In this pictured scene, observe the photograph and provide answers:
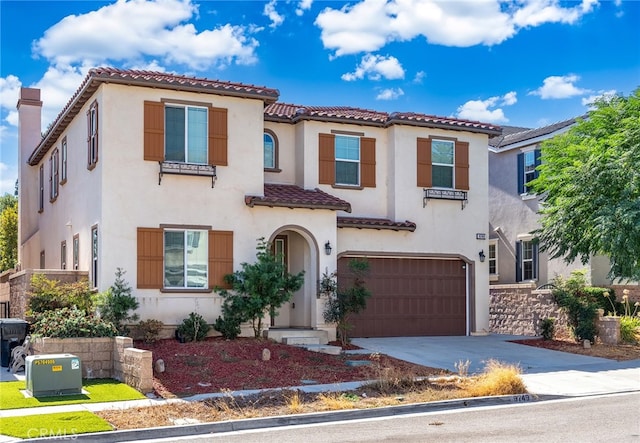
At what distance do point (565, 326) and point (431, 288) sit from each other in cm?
402

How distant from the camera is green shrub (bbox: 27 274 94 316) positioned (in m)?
18.5

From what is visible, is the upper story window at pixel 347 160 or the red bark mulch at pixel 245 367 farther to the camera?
the upper story window at pixel 347 160

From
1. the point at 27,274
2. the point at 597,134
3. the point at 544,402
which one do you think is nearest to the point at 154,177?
the point at 27,274

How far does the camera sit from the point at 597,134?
2234 centimetres

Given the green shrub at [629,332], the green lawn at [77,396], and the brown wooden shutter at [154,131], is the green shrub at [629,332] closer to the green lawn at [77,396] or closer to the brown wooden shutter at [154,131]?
the brown wooden shutter at [154,131]

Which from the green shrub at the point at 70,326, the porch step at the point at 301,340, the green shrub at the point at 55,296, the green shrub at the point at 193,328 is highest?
the green shrub at the point at 55,296

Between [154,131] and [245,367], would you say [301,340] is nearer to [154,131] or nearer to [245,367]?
[245,367]

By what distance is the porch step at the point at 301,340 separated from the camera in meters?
20.0

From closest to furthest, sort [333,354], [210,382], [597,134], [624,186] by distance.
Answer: [210,382] < [333,354] < [624,186] < [597,134]

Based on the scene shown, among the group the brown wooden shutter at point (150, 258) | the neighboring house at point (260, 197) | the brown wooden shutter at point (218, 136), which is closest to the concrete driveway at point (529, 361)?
the neighboring house at point (260, 197)

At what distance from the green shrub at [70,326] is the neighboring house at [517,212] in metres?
16.3

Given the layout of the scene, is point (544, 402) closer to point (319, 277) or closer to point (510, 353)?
point (510, 353)

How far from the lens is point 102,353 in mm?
16188

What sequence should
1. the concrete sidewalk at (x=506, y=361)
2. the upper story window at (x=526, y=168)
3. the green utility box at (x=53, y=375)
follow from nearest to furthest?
1. the green utility box at (x=53, y=375)
2. the concrete sidewalk at (x=506, y=361)
3. the upper story window at (x=526, y=168)
